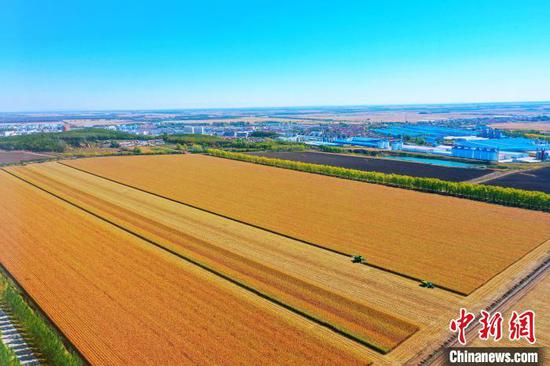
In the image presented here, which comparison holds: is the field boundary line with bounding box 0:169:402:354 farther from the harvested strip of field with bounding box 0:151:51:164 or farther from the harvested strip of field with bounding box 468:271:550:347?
the harvested strip of field with bounding box 0:151:51:164

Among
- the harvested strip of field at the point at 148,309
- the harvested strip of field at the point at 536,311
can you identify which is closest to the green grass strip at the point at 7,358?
the harvested strip of field at the point at 148,309

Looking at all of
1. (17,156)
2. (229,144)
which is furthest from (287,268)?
(17,156)

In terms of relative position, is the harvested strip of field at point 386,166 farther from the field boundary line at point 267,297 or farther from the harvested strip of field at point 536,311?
the field boundary line at point 267,297

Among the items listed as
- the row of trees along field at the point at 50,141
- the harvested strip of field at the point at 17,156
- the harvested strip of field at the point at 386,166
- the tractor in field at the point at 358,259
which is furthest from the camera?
the row of trees along field at the point at 50,141

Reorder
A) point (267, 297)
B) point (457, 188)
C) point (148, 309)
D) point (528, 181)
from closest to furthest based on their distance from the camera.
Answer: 1. point (148, 309)
2. point (267, 297)
3. point (457, 188)
4. point (528, 181)

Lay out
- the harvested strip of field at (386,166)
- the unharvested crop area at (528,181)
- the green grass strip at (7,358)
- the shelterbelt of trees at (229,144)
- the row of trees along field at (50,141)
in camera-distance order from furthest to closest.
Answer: the shelterbelt of trees at (229,144) < the row of trees along field at (50,141) < the harvested strip of field at (386,166) < the unharvested crop area at (528,181) < the green grass strip at (7,358)

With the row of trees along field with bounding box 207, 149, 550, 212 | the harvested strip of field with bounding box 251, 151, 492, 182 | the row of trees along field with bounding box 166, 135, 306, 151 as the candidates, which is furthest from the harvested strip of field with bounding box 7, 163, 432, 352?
the row of trees along field with bounding box 166, 135, 306, 151

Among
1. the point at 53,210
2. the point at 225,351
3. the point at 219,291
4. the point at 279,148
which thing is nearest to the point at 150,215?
the point at 53,210

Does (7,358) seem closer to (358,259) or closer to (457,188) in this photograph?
(358,259)
